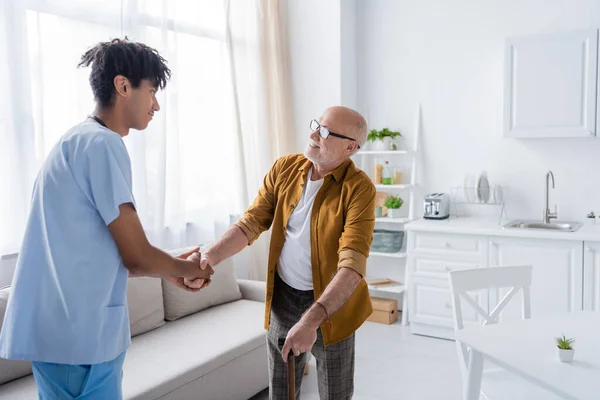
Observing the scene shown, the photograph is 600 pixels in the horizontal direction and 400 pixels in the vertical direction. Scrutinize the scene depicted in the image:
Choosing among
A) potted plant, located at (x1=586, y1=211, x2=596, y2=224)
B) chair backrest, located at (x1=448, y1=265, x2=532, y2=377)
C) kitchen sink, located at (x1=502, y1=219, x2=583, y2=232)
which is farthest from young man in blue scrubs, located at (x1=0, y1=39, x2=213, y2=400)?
potted plant, located at (x1=586, y1=211, x2=596, y2=224)

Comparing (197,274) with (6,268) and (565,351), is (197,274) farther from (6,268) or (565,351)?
(6,268)

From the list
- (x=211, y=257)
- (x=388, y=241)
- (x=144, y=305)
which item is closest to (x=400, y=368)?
(x=388, y=241)

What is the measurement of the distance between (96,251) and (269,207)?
81cm

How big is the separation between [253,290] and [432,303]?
136 centimetres

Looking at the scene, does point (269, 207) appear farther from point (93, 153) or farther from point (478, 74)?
point (478, 74)

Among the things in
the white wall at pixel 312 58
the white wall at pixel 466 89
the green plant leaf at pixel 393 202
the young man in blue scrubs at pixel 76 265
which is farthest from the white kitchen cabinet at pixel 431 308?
the young man in blue scrubs at pixel 76 265

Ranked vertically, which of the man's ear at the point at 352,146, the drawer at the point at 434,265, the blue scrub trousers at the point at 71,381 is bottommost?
the drawer at the point at 434,265

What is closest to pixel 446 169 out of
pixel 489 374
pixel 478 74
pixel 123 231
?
pixel 478 74

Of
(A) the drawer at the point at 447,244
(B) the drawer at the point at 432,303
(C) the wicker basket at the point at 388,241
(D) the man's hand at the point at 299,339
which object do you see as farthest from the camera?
(C) the wicker basket at the point at 388,241

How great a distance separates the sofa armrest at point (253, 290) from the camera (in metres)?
3.76

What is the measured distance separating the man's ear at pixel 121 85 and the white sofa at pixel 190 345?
1346 mm

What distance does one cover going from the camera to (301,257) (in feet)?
6.42

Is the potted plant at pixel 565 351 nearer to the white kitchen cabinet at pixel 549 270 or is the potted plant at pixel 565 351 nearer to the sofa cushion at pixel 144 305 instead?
the white kitchen cabinet at pixel 549 270

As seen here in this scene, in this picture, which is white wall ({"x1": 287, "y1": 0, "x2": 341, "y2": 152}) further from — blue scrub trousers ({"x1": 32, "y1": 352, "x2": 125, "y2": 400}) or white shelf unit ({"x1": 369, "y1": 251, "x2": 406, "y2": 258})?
blue scrub trousers ({"x1": 32, "y1": 352, "x2": 125, "y2": 400})
